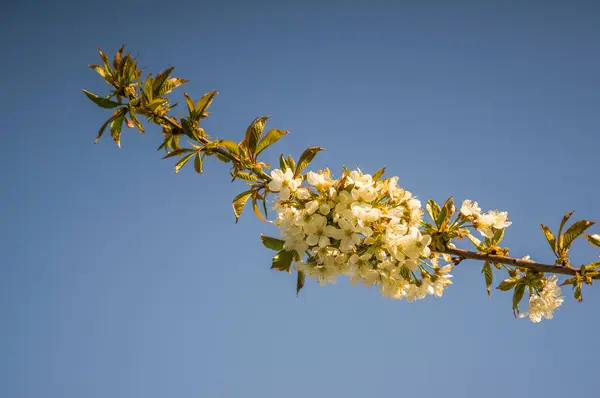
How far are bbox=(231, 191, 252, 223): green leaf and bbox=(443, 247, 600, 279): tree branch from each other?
1027mm

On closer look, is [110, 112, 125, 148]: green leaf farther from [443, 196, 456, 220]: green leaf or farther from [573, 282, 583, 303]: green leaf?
[573, 282, 583, 303]: green leaf

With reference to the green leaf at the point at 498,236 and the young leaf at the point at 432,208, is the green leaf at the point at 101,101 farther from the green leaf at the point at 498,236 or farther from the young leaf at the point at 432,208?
the green leaf at the point at 498,236

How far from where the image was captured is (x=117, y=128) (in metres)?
2.62

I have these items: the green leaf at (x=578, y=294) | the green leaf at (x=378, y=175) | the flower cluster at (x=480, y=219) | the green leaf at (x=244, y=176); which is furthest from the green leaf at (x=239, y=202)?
the green leaf at (x=578, y=294)

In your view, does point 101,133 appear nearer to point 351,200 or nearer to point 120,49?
point 120,49

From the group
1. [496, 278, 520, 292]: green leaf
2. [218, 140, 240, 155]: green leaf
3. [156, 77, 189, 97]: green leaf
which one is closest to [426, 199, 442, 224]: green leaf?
[496, 278, 520, 292]: green leaf

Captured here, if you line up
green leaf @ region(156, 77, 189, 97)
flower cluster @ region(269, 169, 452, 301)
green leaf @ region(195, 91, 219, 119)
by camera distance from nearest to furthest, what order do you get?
flower cluster @ region(269, 169, 452, 301), green leaf @ region(195, 91, 219, 119), green leaf @ region(156, 77, 189, 97)

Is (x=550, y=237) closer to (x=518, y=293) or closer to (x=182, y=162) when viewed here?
(x=518, y=293)

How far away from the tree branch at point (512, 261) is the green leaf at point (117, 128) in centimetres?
189

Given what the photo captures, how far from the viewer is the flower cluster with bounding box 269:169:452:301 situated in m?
2.04

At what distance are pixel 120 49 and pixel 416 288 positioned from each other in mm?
1976

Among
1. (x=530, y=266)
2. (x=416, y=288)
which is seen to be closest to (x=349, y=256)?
(x=416, y=288)

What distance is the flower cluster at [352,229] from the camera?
80.2 inches

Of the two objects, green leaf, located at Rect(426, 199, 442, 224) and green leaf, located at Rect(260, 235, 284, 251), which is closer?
green leaf, located at Rect(260, 235, 284, 251)
